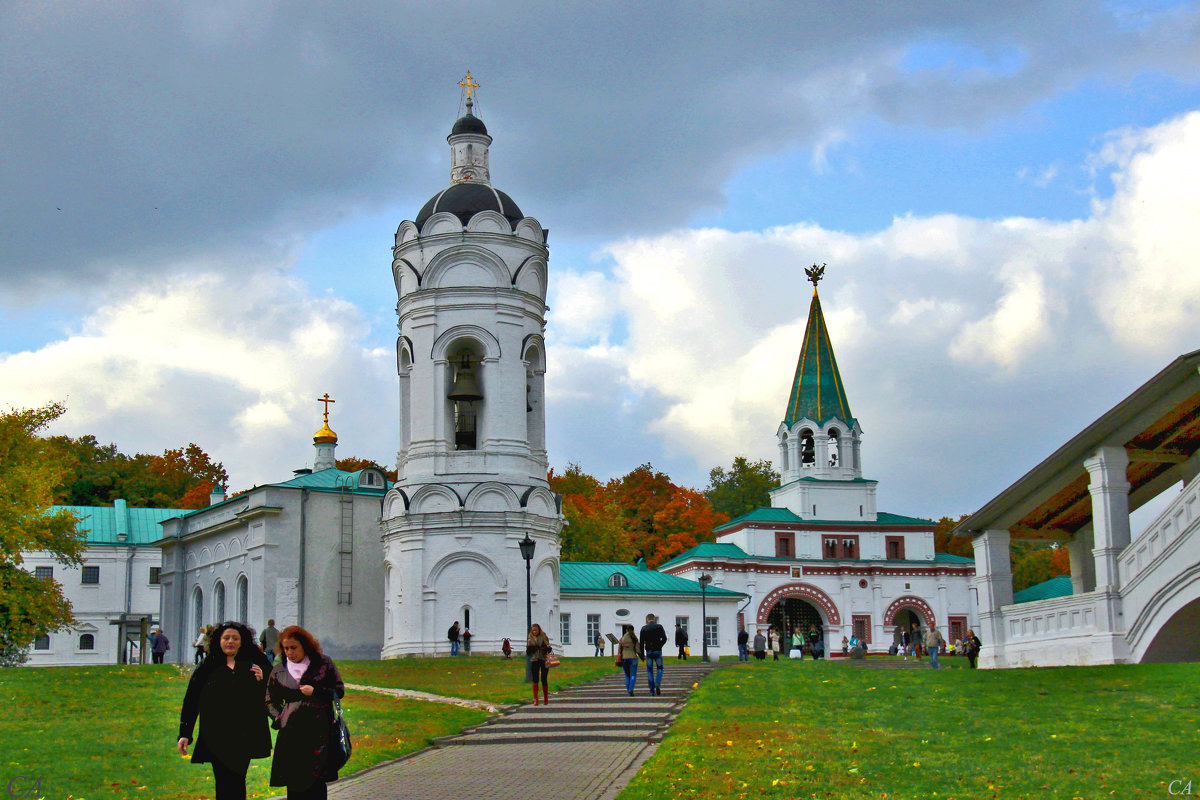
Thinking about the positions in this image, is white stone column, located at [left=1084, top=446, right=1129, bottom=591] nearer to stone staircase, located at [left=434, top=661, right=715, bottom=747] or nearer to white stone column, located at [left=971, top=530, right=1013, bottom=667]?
white stone column, located at [left=971, top=530, right=1013, bottom=667]

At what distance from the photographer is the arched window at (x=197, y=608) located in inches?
2021

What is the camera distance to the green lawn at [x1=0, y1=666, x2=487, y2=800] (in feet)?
41.1

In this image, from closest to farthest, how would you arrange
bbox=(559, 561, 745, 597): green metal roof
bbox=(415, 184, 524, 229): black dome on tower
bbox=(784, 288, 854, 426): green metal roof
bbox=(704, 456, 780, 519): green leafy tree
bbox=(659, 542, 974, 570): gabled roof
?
bbox=(415, 184, 524, 229): black dome on tower < bbox=(559, 561, 745, 597): green metal roof < bbox=(659, 542, 974, 570): gabled roof < bbox=(784, 288, 854, 426): green metal roof < bbox=(704, 456, 780, 519): green leafy tree

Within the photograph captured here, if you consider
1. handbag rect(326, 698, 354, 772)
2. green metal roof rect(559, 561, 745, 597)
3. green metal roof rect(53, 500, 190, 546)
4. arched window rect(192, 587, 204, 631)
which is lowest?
handbag rect(326, 698, 354, 772)

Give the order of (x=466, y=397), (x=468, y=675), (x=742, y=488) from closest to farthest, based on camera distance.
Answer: (x=468, y=675)
(x=466, y=397)
(x=742, y=488)

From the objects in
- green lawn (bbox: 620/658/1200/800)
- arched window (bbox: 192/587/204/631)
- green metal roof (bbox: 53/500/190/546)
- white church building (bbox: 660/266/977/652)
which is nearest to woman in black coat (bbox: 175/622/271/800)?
green lawn (bbox: 620/658/1200/800)

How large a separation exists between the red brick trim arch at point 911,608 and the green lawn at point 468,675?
31.4 m

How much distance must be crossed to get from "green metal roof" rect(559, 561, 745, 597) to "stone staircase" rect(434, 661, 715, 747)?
1098 inches

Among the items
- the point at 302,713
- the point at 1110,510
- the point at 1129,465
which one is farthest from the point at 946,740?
the point at 1129,465

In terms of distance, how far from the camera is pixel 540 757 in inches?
582

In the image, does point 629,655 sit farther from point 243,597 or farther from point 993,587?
point 243,597

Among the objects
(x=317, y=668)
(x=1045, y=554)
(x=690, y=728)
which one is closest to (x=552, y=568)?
(x=690, y=728)

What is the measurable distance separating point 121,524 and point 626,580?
27056mm

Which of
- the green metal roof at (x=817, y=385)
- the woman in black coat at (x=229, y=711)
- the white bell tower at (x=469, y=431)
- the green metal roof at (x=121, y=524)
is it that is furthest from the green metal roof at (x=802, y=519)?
the woman in black coat at (x=229, y=711)
